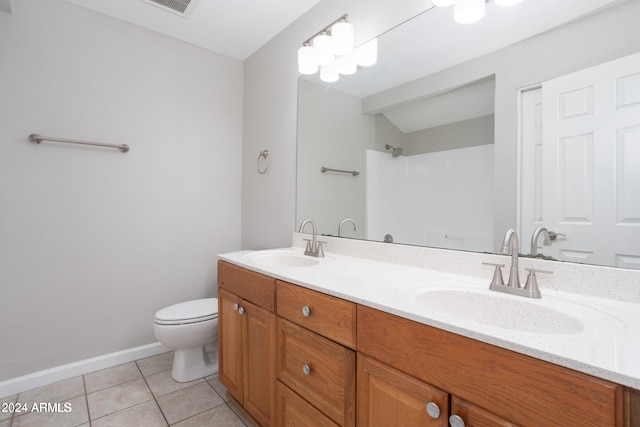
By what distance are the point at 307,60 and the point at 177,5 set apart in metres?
0.92

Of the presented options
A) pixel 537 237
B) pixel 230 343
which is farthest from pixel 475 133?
pixel 230 343

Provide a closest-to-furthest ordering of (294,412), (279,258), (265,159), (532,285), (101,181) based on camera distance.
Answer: (532,285) → (294,412) → (279,258) → (101,181) → (265,159)

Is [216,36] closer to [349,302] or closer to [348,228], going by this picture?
[348,228]

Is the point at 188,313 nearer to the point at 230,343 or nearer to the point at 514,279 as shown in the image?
the point at 230,343

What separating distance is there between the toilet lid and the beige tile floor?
42 centimetres

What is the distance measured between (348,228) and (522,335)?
1.19 meters

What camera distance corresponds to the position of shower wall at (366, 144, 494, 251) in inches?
47.8

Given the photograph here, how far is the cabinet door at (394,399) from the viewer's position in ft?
2.40

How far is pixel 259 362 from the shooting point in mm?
1378

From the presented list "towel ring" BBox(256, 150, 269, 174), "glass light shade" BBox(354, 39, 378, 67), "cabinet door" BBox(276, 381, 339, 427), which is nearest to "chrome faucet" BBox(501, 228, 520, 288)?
"cabinet door" BBox(276, 381, 339, 427)

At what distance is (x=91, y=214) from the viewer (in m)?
Answer: 2.01

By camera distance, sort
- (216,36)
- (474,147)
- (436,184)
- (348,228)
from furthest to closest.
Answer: (216,36) → (348,228) → (436,184) → (474,147)

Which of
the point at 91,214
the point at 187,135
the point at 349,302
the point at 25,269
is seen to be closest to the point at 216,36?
the point at 187,135

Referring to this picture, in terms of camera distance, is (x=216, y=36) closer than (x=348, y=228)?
No
